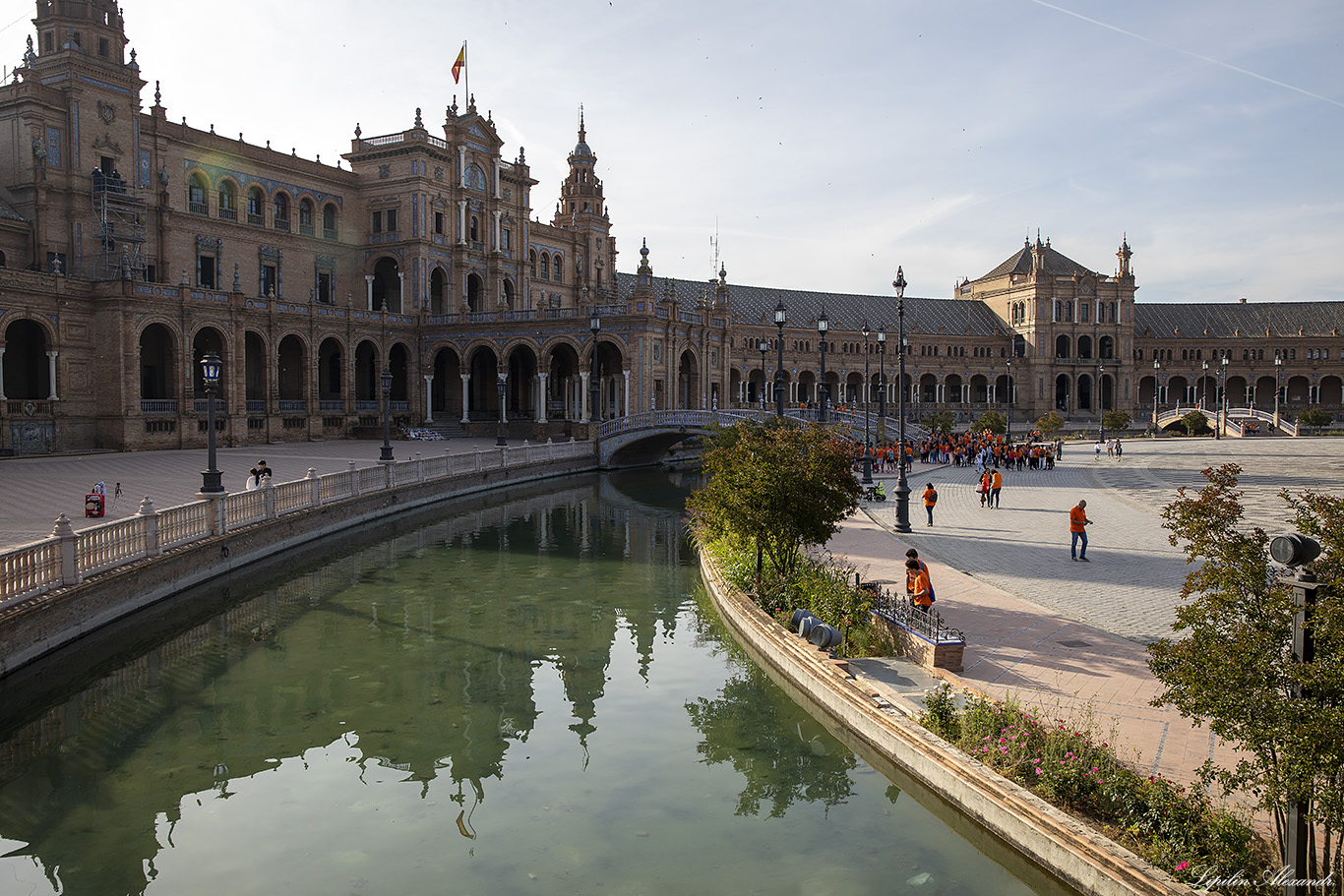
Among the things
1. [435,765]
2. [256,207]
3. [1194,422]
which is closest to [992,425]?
[1194,422]

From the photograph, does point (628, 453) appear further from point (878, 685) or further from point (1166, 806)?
point (1166, 806)

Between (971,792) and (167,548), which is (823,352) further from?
(971,792)

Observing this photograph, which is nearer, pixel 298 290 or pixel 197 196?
pixel 197 196

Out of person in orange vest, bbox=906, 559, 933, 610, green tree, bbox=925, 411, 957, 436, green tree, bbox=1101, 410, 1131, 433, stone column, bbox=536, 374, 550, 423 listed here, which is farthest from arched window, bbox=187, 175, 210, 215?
green tree, bbox=1101, 410, 1131, 433

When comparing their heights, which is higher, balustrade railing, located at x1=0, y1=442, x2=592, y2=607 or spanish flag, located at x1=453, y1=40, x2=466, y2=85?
spanish flag, located at x1=453, y1=40, x2=466, y2=85

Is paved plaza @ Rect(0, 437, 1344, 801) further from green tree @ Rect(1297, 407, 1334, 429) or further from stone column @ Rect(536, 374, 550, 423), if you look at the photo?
green tree @ Rect(1297, 407, 1334, 429)

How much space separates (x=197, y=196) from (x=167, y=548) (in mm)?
39208

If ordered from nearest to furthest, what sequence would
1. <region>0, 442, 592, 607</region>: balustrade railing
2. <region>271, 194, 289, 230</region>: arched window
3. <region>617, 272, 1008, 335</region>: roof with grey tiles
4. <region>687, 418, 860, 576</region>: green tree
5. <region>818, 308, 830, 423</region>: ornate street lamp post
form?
<region>0, 442, 592, 607</region>: balustrade railing → <region>687, 418, 860, 576</region>: green tree → <region>818, 308, 830, 423</region>: ornate street lamp post → <region>271, 194, 289, 230</region>: arched window → <region>617, 272, 1008, 335</region>: roof with grey tiles

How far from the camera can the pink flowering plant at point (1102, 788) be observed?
718cm

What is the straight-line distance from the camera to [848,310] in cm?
9825

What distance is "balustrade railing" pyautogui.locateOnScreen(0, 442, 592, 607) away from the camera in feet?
44.9

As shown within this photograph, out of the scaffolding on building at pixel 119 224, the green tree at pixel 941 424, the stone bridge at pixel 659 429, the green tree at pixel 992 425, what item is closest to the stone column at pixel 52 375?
the scaffolding on building at pixel 119 224

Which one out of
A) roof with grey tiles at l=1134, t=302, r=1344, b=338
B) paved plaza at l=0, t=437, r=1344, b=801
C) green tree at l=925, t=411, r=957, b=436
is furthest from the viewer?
roof with grey tiles at l=1134, t=302, r=1344, b=338

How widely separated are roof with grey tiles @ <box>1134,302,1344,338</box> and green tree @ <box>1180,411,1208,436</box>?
2911 centimetres
